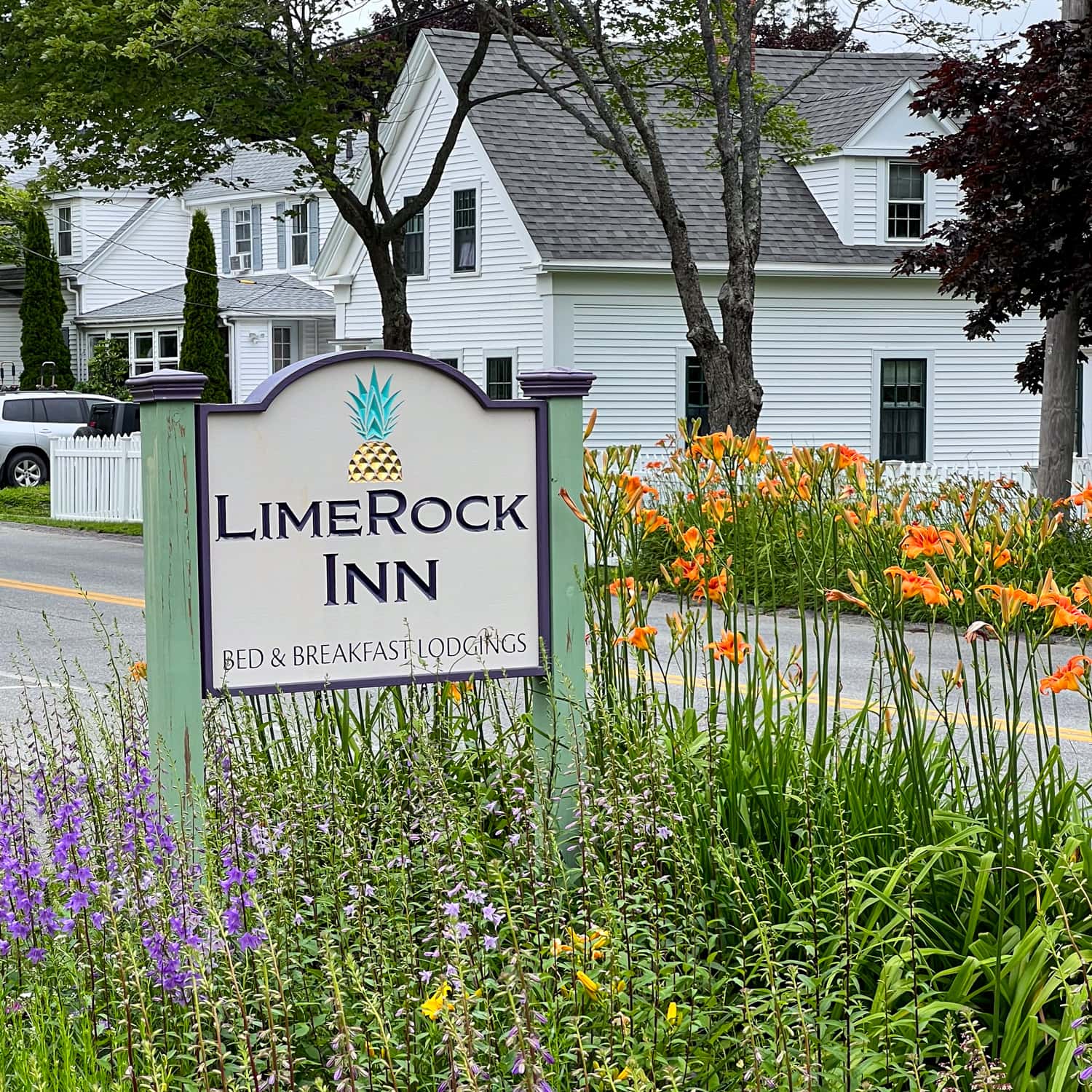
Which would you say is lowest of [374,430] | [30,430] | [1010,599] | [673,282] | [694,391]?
[1010,599]

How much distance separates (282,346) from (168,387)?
37.6 m

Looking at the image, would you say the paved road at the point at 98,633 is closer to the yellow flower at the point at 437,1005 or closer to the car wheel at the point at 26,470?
the yellow flower at the point at 437,1005

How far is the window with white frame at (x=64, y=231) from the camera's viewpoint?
50.0m

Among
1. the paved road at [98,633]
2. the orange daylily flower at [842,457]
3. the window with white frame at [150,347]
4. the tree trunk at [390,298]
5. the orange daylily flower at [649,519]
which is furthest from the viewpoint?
the window with white frame at [150,347]

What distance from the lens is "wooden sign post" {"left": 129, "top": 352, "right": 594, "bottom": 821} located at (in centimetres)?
460

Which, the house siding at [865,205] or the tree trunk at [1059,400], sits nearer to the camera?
the tree trunk at [1059,400]

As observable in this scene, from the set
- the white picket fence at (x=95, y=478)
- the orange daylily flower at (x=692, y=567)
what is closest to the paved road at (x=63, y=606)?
the white picket fence at (x=95, y=478)

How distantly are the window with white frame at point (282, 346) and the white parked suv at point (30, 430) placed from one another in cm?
944

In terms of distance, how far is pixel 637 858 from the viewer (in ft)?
12.9

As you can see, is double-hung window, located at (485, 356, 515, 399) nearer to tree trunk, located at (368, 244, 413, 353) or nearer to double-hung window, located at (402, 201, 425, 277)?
double-hung window, located at (402, 201, 425, 277)

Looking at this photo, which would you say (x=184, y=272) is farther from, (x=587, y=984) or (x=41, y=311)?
(x=587, y=984)

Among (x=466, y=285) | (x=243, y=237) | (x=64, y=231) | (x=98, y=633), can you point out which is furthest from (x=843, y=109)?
(x=64, y=231)

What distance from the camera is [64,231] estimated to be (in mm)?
50312

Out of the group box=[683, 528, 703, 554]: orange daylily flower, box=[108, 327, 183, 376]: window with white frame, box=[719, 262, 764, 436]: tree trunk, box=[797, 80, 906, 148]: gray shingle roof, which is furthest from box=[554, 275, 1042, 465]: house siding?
box=[108, 327, 183, 376]: window with white frame
